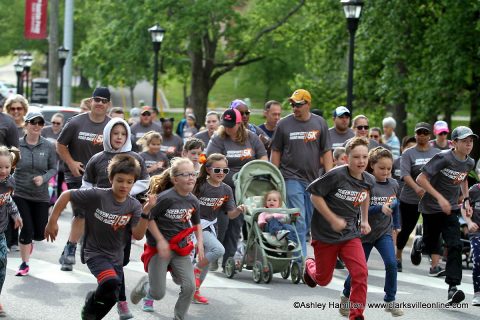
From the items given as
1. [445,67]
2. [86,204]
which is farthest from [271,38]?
[86,204]

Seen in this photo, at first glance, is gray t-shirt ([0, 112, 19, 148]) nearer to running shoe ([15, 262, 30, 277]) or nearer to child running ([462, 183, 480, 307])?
running shoe ([15, 262, 30, 277])

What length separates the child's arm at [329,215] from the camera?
9570 mm

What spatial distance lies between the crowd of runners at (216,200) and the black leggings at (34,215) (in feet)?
0.05

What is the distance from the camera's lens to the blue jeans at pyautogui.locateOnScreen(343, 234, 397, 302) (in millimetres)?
10453

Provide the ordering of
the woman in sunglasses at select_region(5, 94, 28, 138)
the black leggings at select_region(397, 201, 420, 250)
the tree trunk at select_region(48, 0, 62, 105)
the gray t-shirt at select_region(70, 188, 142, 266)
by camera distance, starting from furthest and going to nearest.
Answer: the tree trunk at select_region(48, 0, 62, 105) < the black leggings at select_region(397, 201, 420, 250) < the woman in sunglasses at select_region(5, 94, 28, 138) < the gray t-shirt at select_region(70, 188, 142, 266)

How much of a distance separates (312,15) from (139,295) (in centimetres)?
3083

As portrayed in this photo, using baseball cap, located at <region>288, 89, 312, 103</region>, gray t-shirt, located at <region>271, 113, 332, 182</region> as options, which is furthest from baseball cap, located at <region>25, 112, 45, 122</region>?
baseball cap, located at <region>288, 89, 312, 103</region>

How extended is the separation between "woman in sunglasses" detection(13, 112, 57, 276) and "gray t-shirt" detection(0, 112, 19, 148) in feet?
2.25

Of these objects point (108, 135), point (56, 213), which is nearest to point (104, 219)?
point (56, 213)

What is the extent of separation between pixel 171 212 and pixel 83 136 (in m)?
2.84

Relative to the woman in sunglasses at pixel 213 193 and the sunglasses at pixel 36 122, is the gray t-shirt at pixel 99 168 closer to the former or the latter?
the woman in sunglasses at pixel 213 193

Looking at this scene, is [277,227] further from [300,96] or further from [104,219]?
[104,219]

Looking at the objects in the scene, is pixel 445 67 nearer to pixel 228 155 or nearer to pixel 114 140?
pixel 228 155

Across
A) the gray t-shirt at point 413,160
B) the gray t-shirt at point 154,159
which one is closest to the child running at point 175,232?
the gray t-shirt at point 413,160
